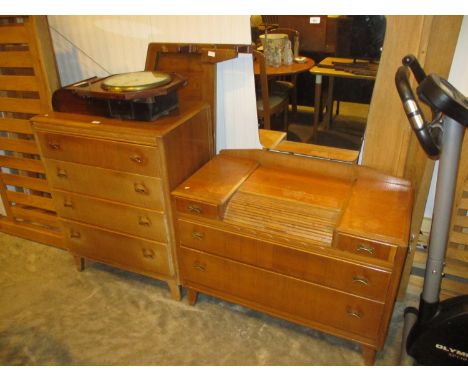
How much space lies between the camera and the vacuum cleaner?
3.78ft

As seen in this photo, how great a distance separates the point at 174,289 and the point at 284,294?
66 centimetres

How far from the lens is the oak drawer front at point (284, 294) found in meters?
1.59

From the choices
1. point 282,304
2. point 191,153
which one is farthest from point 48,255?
point 282,304

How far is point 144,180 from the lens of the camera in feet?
5.88

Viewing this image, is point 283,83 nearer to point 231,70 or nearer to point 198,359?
point 231,70

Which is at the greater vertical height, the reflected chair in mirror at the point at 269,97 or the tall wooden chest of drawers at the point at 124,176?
the reflected chair in mirror at the point at 269,97

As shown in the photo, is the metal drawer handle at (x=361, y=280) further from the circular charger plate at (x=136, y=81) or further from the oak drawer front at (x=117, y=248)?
the circular charger plate at (x=136, y=81)

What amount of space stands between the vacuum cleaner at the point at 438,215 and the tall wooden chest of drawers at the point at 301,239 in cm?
15

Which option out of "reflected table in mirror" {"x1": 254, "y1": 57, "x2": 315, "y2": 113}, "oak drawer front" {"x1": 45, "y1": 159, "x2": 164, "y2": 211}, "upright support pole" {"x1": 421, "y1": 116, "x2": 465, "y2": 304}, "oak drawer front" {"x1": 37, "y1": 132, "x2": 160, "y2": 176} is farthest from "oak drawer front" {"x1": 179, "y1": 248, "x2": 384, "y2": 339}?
"reflected table in mirror" {"x1": 254, "y1": 57, "x2": 315, "y2": 113}

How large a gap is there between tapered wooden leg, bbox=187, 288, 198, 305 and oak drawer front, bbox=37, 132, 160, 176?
27.0 inches

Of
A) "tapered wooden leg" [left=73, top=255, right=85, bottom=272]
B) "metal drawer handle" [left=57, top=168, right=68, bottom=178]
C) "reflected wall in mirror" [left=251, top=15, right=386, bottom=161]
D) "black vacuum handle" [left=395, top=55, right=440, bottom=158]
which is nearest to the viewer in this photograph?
"black vacuum handle" [left=395, top=55, right=440, bottom=158]

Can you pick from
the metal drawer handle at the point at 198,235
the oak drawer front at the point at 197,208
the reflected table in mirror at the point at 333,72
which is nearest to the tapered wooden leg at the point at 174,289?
the metal drawer handle at the point at 198,235

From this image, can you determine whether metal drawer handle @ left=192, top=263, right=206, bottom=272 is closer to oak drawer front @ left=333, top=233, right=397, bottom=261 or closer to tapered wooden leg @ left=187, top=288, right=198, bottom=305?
tapered wooden leg @ left=187, top=288, right=198, bottom=305

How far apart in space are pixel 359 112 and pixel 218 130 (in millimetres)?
771
